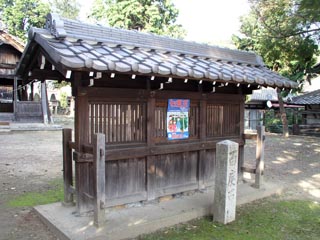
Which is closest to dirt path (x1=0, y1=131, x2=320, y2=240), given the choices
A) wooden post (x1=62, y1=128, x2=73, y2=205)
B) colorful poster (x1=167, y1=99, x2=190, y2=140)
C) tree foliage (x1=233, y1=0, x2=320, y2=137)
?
wooden post (x1=62, y1=128, x2=73, y2=205)

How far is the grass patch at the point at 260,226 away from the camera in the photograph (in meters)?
4.96

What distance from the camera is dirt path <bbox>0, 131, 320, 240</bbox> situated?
213 inches

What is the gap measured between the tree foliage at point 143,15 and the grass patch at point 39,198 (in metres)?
24.2

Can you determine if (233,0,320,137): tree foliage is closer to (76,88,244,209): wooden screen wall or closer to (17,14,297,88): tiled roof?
(17,14,297,88): tiled roof

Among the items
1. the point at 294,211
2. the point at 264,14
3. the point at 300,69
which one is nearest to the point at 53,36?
the point at 294,211

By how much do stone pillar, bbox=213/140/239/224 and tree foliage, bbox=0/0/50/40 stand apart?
3533 cm

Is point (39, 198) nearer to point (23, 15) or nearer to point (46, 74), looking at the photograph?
point (46, 74)

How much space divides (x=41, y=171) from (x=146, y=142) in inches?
197

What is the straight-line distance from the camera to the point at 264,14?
1285 centimetres

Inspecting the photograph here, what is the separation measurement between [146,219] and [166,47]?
329 cm

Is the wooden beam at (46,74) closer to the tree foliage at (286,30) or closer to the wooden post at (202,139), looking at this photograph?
the wooden post at (202,139)

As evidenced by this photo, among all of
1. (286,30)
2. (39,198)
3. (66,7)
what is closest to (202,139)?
(39,198)

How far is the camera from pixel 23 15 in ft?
118

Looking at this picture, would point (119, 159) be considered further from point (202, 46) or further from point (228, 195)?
point (202, 46)
